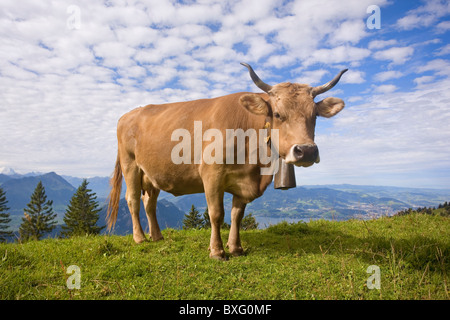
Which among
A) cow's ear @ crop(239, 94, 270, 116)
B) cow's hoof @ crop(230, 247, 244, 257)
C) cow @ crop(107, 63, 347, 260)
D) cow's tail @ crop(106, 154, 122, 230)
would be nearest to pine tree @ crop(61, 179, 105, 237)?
cow's tail @ crop(106, 154, 122, 230)

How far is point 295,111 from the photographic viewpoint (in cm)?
485

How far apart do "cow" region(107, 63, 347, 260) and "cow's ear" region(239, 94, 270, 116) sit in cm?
1

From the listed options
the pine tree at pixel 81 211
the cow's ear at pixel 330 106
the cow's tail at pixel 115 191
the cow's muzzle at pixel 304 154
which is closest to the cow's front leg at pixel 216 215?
the cow's muzzle at pixel 304 154

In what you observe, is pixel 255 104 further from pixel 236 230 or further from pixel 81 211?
pixel 81 211

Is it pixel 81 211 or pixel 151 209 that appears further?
pixel 81 211

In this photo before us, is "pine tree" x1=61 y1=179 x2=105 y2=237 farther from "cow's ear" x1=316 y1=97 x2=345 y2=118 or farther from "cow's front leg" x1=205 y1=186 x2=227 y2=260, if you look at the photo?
"cow's ear" x1=316 y1=97 x2=345 y2=118

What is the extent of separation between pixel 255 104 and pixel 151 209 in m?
4.18

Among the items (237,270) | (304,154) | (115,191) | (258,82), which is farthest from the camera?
(115,191)

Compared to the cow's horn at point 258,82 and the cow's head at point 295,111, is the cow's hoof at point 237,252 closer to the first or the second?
the cow's head at point 295,111

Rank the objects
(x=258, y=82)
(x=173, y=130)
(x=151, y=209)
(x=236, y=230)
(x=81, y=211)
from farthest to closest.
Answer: (x=81, y=211) → (x=151, y=209) → (x=173, y=130) → (x=236, y=230) → (x=258, y=82)

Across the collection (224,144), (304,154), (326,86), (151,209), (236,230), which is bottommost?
(236,230)

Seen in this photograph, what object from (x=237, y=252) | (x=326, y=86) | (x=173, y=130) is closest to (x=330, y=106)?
(x=326, y=86)

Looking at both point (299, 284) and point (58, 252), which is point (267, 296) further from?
point (58, 252)

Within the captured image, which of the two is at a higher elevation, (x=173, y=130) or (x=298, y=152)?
(x=173, y=130)
